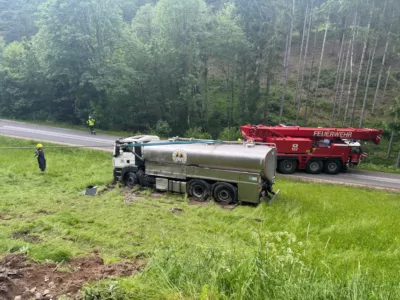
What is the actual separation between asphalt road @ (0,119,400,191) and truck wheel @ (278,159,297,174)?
432 mm

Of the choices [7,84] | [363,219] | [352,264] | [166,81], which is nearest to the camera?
[352,264]

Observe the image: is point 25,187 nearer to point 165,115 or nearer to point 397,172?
point 165,115

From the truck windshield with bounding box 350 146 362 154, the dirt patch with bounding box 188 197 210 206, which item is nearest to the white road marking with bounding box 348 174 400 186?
the truck windshield with bounding box 350 146 362 154

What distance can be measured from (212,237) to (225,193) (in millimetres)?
4551

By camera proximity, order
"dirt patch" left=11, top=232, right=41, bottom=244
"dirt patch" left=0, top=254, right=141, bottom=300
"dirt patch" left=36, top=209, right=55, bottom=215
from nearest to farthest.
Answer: "dirt patch" left=0, top=254, right=141, bottom=300
"dirt patch" left=11, top=232, right=41, bottom=244
"dirt patch" left=36, top=209, right=55, bottom=215

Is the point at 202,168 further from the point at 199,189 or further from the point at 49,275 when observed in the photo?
the point at 49,275

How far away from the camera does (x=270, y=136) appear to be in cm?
2038

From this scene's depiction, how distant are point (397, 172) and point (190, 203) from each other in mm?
17486

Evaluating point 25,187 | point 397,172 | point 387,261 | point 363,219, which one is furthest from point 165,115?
point 387,261

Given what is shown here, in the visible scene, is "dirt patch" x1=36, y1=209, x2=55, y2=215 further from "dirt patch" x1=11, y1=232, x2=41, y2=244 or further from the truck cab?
the truck cab

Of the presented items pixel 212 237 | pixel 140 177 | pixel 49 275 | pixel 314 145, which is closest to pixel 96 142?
pixel 140 177

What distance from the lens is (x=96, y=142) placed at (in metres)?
24.7

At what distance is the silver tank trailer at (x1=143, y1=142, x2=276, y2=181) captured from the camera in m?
12.4

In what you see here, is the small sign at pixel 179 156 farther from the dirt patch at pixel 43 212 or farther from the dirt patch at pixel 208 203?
the dirt patch at pixel 43 212
